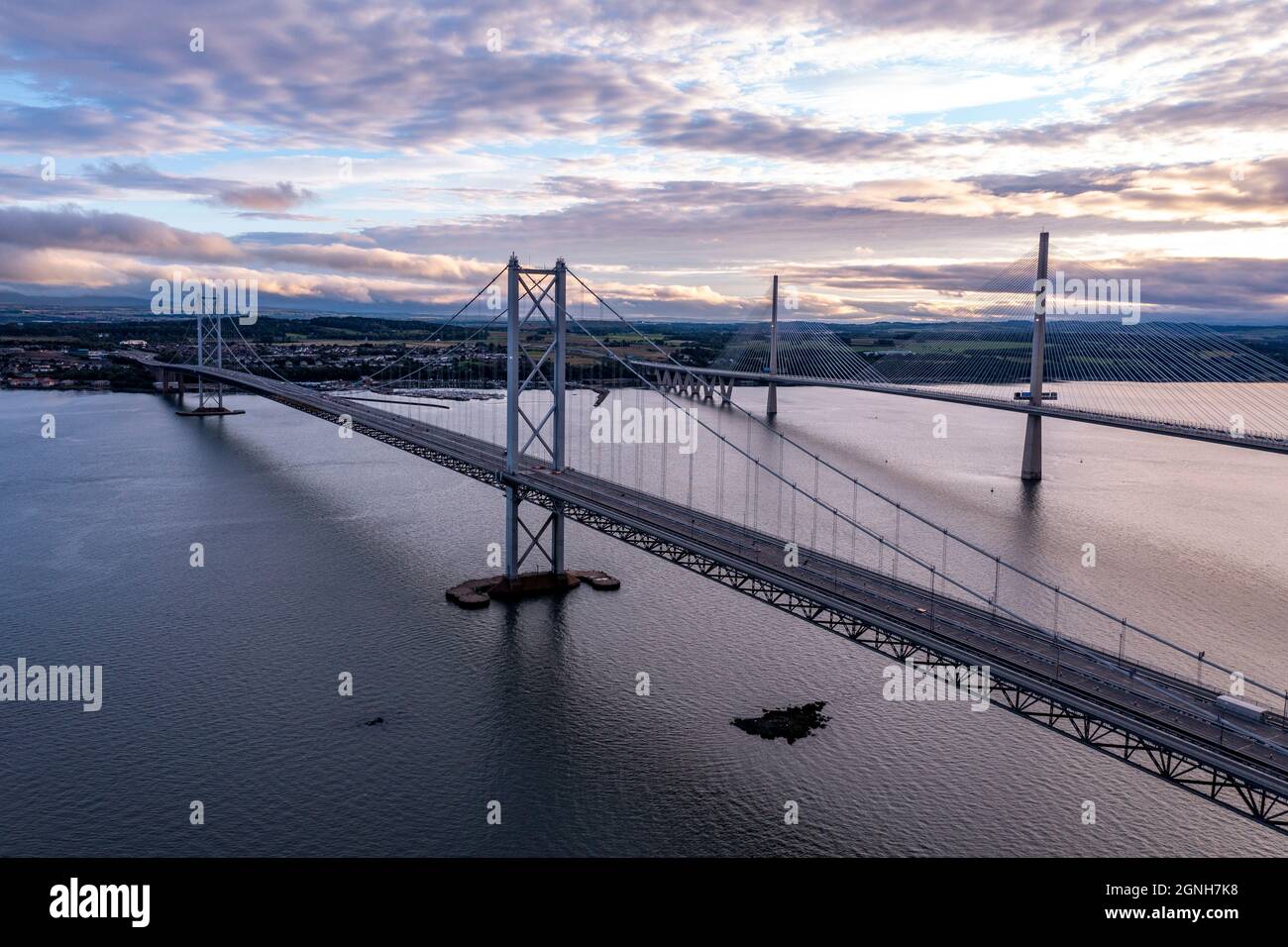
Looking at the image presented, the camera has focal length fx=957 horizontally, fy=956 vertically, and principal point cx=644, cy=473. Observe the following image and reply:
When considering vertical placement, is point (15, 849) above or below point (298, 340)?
below

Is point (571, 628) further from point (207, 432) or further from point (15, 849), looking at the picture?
point (207, 432)

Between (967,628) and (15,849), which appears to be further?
(967,628)

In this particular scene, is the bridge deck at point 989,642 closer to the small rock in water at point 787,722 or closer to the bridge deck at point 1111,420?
the small rock in water at point 787,722

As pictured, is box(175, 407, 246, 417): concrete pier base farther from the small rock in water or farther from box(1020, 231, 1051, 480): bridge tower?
the small rock in water

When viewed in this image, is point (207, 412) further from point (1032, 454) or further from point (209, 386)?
point (1032, 454)

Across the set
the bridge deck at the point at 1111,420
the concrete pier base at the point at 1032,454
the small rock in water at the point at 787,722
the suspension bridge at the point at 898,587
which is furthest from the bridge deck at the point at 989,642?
the concrete pier base at the point at 1032,454
